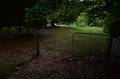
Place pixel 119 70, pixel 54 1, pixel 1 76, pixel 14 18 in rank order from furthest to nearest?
pixel 14 18 < pixel 54 1 < pixel 119 70 < pixel 1 76

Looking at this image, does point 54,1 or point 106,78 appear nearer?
point 106,78

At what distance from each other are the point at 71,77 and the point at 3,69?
3.37 m

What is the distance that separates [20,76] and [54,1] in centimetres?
409

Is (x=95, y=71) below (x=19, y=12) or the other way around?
below

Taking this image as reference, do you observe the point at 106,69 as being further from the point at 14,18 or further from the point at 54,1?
the point at 14,18

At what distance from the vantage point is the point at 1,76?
379 cm

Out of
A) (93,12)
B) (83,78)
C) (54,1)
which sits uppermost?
(54,1)

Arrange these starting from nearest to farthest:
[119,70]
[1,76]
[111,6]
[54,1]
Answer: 1. [1,76]
2. [119,70]
3. [54,1]
4. [111,6]

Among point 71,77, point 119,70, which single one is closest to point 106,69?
point 119,70

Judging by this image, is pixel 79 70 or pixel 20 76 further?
pixel 79 70

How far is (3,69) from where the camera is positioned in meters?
4.30

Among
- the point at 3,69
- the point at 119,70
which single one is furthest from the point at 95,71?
the point at 3,69

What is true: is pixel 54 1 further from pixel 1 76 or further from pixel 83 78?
pixel 1 76

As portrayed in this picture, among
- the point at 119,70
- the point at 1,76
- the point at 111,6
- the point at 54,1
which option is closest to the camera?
the point at 1,76
